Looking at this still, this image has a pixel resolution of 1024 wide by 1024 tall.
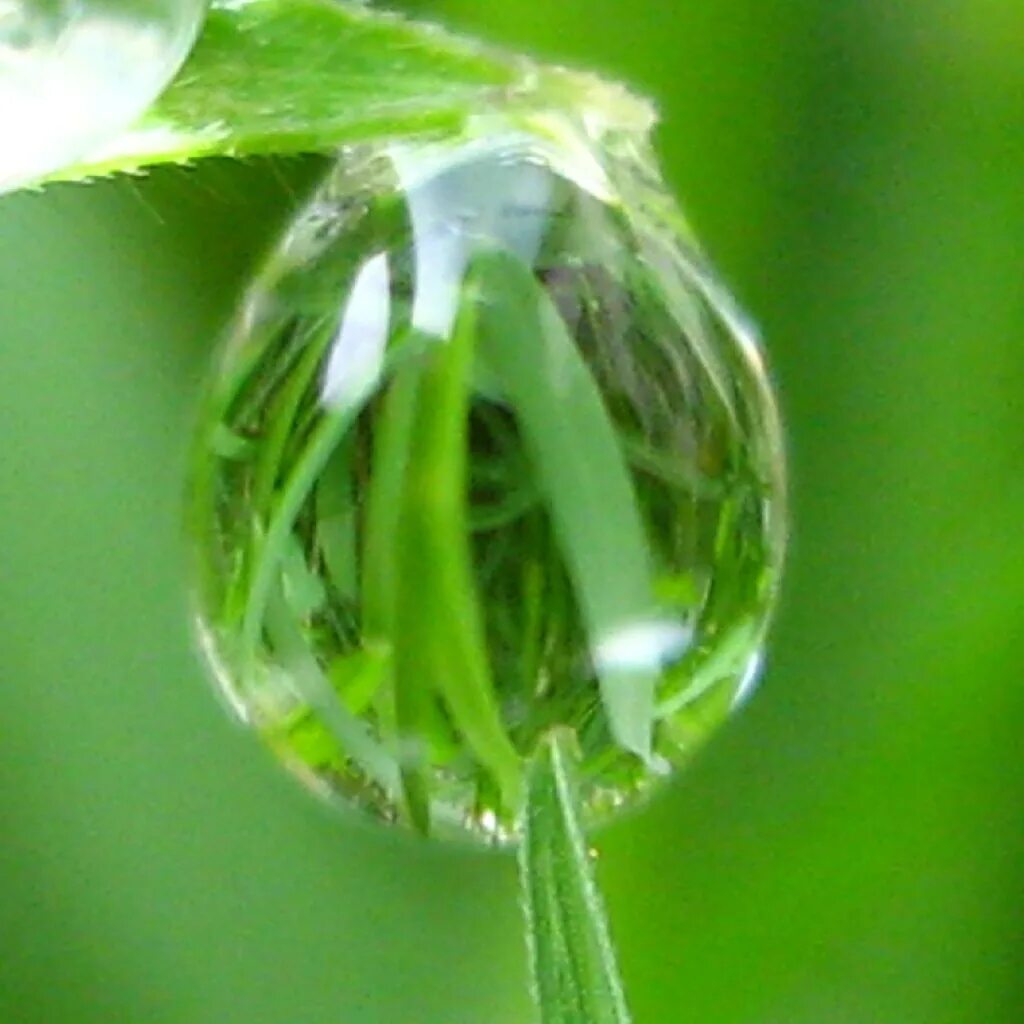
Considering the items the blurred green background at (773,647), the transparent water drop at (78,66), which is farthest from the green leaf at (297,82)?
the blurred green background at (773,647)

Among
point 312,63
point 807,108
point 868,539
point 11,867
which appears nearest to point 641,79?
point 807,108

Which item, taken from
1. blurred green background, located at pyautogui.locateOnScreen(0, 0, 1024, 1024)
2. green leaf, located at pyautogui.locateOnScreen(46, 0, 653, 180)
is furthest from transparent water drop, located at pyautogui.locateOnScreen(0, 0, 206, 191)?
blurred green background, located at pyautogui.locateOnScreen(0, 0, 1024, 1024)

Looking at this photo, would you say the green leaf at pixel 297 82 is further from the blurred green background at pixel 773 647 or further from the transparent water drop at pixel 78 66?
the blurred green background at pixel 773 647

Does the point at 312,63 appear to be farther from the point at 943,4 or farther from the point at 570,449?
the point at 943,4

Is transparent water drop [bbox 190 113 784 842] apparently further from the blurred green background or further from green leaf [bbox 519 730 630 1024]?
the blurred green background

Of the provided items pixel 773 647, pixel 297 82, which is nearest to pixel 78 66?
pixel 297 82

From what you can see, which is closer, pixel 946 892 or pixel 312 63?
pixel 312 63
